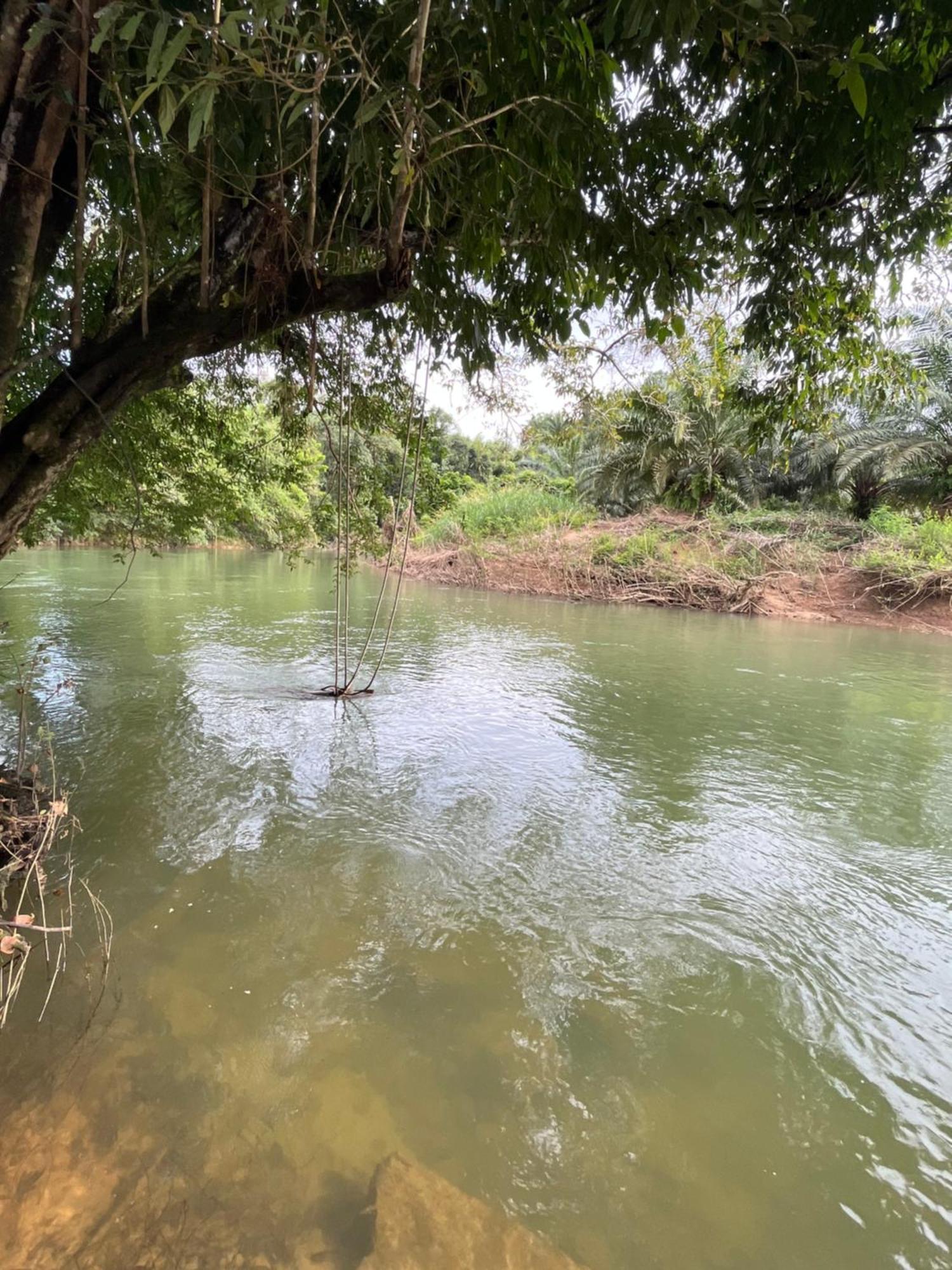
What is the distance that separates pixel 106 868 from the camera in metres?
3.09

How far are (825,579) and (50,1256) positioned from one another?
17256 mm

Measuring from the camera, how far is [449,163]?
2.39m

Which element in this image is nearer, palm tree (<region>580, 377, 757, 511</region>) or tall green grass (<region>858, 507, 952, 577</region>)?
tall green grass (<region>858, 507, 952, 577</region>)

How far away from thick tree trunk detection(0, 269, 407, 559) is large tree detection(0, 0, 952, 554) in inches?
0.4

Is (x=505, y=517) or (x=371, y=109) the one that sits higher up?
(x=505, y=517)

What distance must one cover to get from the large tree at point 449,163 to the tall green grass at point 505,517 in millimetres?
Result: 15992

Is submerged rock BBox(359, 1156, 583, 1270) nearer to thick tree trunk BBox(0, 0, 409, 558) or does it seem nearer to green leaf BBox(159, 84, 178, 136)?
green leaf BBox(159, 84, 178, 136)

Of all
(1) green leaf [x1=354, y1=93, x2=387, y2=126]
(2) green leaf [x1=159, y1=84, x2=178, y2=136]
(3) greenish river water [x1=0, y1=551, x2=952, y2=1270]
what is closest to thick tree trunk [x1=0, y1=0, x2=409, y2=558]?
(1) green leaf [x1=354, y1=93, x2=387, y2=126]

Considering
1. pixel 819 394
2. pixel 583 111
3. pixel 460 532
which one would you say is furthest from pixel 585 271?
pixel 460 532

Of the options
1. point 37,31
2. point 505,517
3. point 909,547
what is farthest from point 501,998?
point 505,517

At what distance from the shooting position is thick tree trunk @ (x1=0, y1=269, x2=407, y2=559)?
2.38m

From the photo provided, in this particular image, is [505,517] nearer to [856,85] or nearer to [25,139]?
[25,139]

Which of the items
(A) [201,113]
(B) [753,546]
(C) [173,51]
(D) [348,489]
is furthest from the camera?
(B) [753,546]

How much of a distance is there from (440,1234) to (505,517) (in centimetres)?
2030
